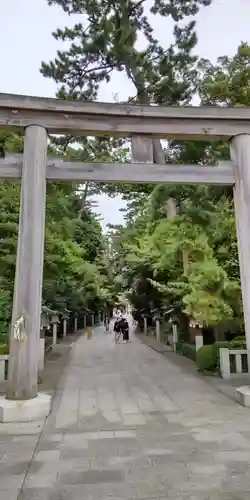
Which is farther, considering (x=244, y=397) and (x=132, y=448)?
(x=244, y=397)

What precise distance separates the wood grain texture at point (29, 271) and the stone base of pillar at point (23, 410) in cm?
13

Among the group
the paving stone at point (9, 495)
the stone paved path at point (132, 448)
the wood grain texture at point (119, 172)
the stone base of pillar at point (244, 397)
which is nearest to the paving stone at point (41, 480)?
the stone paved path at point (132, 448)

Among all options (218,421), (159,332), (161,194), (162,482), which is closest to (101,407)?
(218,421)

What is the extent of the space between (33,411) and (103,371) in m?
6.05

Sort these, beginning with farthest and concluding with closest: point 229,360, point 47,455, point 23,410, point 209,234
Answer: point 209,234
point 229,360
point 23,410
point 47,455

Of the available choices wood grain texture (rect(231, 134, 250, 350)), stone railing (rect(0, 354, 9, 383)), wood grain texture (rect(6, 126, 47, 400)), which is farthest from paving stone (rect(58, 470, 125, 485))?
stone railing (rect(0, 354, 9, 383))

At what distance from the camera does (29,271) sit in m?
6.73

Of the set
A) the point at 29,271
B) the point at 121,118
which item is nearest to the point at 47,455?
the point at 29,271

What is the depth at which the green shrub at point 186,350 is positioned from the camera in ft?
44.9

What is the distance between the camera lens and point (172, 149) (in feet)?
48.9

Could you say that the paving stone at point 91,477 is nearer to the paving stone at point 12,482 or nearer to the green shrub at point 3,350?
the paving stone at point 12,482

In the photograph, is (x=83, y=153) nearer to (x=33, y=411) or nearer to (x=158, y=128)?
(x=158, y=128)

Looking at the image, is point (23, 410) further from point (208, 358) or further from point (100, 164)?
point (208, 358)

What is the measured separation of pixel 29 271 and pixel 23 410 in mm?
2402
